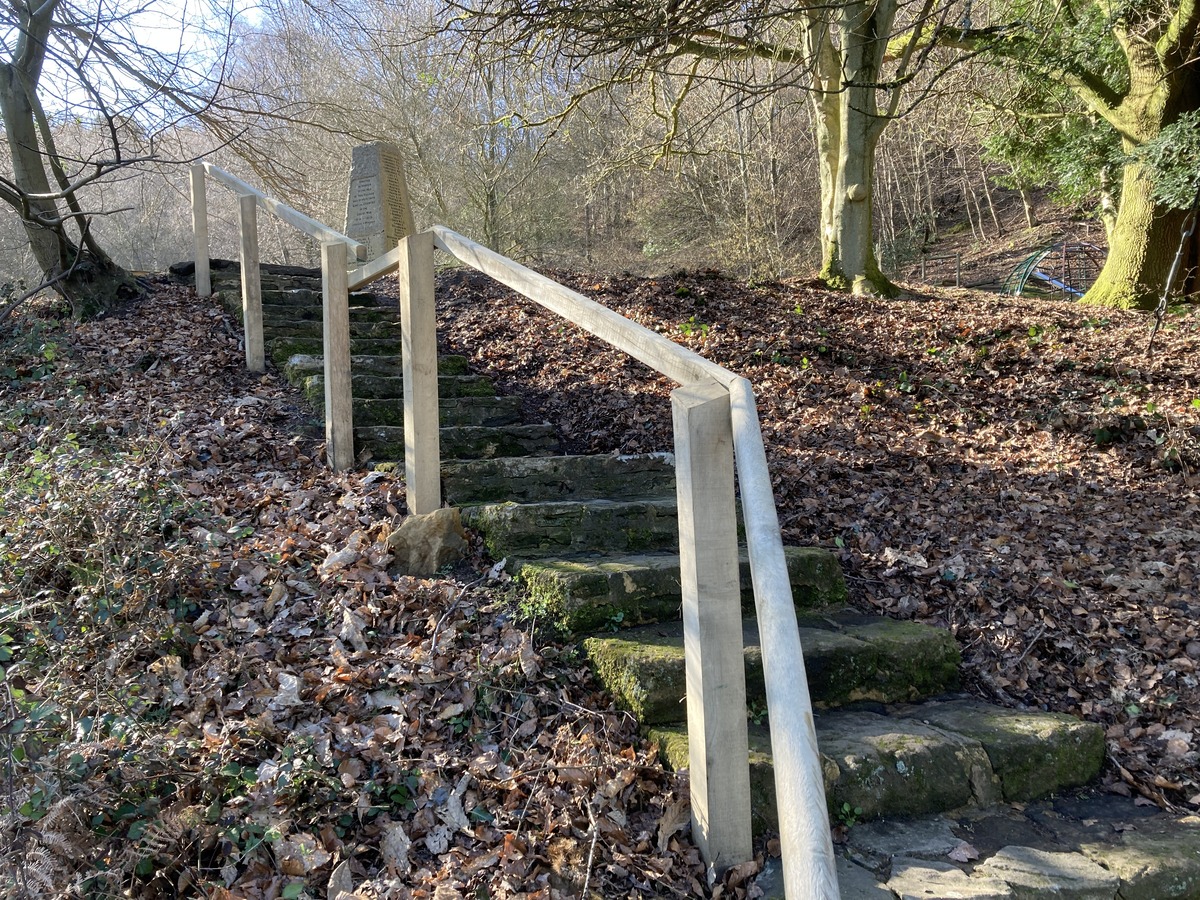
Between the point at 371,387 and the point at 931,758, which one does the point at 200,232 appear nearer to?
the point at 371,387

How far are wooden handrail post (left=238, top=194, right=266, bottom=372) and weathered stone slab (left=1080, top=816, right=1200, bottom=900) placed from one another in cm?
539

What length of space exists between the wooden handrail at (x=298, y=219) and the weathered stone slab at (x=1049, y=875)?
12.1 feet

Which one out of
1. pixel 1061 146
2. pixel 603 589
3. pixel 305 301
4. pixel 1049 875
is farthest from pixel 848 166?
pixel 1049 875

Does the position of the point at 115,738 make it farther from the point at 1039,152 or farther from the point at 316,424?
the point at 1039,152

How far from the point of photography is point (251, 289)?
5.61 meters

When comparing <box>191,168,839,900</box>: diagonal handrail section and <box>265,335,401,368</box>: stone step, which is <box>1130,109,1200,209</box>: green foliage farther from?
<box>191,168,839,900</box>: diagonal handrail section

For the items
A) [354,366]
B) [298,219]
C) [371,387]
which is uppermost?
[298,219]

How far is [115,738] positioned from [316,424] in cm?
258

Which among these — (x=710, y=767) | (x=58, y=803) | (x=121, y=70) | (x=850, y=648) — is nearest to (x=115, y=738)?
(x=58, y=803)

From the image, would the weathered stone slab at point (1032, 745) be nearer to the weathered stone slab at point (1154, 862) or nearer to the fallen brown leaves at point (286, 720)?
the weathered stone slab at point (1154, 862)

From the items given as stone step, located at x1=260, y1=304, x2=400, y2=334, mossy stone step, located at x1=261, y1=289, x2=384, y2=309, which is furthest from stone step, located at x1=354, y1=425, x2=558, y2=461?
mossy stone step, located at x1=261, y1=289, x2=384, y2=309

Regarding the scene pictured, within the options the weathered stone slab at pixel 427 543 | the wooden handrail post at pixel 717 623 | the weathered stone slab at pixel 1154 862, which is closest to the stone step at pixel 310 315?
the weathered stone slab at pixel 427 543

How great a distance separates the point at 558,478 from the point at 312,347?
279 cm

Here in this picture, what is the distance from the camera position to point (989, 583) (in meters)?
3.72
